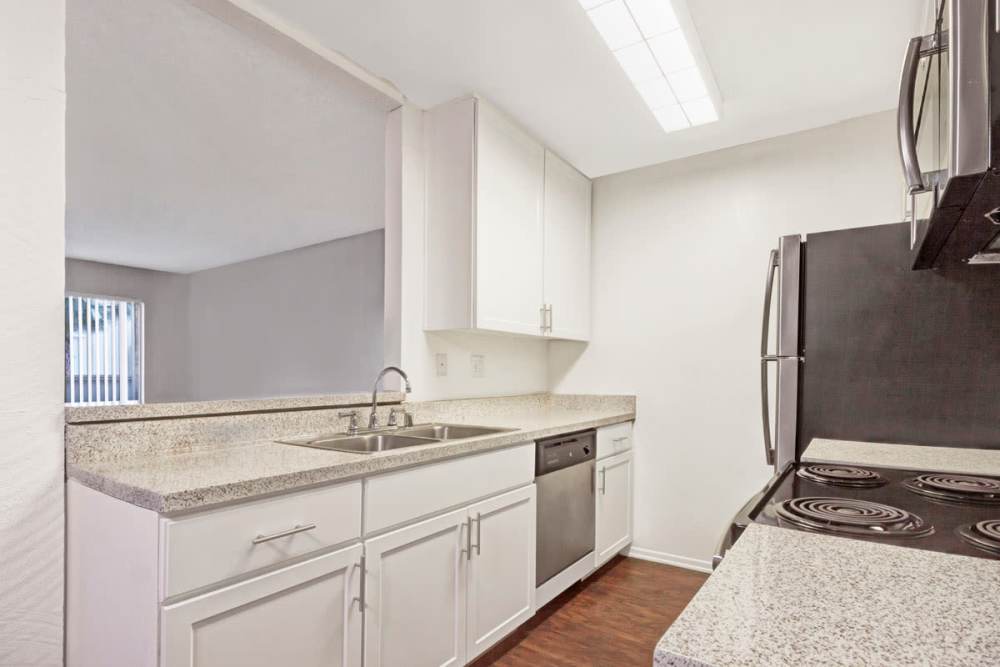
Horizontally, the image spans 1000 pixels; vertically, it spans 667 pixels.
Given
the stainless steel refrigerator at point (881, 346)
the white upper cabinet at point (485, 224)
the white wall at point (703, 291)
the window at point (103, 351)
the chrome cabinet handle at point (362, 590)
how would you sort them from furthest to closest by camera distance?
1. the white wall at point (703, 291)
2. the white upper cabinet at point (485, 224)
3. the window at point (103, 351)
4. the stainless steel refrigerator at point (881, 346)
5. the chrome cabinet handle at point (362, 590)

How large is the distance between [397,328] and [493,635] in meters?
1.29

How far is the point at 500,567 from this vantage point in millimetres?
1968

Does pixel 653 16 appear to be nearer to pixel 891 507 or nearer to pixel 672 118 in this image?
pixel 672 118

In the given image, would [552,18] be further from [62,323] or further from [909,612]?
[909,612]

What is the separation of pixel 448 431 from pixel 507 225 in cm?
102

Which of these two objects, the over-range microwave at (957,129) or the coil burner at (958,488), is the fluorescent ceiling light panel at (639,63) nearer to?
the over-range microwave at (957,129)

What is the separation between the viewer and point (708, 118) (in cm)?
252

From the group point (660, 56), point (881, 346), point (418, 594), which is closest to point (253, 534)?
point (418, 594)

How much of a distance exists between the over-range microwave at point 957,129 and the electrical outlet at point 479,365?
1946mm

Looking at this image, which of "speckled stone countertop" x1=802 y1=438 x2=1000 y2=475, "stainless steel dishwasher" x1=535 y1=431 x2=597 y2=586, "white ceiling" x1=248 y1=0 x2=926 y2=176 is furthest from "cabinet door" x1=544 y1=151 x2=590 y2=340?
"speckled stone countertop" x1=802 y1=438 x2=1000 y2=475

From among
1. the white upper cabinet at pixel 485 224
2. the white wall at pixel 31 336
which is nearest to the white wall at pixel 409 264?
the white upper cabinet at pixel 485 224

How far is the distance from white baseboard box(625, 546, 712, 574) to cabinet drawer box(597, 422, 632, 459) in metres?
0.61

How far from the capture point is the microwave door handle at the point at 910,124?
0.87 m

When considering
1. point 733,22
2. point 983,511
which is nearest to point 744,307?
point 733,22
